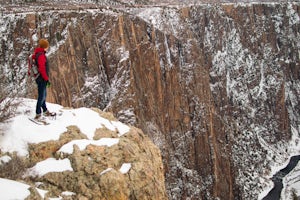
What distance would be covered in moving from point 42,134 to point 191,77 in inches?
1566

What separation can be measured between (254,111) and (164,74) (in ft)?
83.4

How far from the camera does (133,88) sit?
37.3m

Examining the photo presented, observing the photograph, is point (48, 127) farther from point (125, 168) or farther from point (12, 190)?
point (12, 190)

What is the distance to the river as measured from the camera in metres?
51.9

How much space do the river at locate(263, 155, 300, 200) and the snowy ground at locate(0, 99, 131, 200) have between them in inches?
1811

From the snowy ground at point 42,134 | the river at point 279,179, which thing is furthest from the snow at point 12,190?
the river at point 279,179

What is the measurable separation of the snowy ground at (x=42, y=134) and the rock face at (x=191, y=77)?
1280 mm

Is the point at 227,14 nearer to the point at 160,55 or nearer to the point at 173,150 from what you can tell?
the point at 160,55

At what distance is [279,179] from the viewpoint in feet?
187

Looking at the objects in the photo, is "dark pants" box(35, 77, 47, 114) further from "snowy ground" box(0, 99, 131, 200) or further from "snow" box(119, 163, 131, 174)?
"snow" box(119, 163, 131, 174)

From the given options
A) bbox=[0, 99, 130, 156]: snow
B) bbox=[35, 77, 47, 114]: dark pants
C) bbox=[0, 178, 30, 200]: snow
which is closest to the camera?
bbox=[0, 178, 30, 200]: snow

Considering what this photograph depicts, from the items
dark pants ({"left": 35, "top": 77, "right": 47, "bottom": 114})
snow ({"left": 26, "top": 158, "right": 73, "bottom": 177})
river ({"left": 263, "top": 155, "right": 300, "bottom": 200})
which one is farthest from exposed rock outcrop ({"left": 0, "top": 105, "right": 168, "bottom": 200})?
river ({"left": 263, "top": 155, "right": 300, "bottom": 200})

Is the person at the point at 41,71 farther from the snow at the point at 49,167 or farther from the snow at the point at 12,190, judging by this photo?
the snow at the point at 12,190

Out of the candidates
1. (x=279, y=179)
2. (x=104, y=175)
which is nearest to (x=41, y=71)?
(x=104, y=175)
